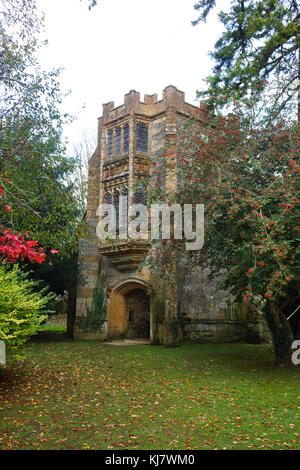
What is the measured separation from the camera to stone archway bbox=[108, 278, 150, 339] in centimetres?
1464

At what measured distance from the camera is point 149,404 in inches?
230

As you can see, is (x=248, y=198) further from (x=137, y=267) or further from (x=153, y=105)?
(x=153, y=105)

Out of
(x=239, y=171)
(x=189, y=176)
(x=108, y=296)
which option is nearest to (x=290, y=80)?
(x=239, y=171)

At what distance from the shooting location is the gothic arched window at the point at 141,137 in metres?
15.2

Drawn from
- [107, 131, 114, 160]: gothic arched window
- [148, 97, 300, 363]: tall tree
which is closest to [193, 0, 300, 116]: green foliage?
[148, 97, 300, 363]: tall tree

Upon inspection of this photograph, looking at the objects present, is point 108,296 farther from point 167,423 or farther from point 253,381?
point 167,423

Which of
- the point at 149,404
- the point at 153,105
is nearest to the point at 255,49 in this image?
the point at 153,105

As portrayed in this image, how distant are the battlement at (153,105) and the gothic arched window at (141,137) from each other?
485 millimetres

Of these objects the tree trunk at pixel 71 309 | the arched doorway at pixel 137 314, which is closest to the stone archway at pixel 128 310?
the arched doorway at pixel 137 314

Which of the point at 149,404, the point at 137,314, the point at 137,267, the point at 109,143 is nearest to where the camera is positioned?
the point at 149,404

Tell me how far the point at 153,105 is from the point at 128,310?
28.8 feet

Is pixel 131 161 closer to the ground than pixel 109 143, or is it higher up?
closer to the ground

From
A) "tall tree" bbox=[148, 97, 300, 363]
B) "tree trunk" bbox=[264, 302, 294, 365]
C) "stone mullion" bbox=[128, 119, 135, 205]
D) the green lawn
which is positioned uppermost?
"stone mullion" bbox=[128, 119, 135, 205]

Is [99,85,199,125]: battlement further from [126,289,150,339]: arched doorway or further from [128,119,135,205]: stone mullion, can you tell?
[126,289,150,339]: arched doorway
